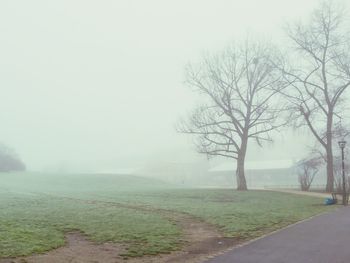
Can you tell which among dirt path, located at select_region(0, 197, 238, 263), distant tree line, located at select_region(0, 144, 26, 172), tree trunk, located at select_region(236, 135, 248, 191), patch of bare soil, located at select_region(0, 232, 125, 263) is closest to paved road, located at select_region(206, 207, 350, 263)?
dirt path, located at select_region(0, 197, 238, 263)

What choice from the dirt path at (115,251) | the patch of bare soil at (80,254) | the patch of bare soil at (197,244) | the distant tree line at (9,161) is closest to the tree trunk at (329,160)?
the patch of bare soil at (197,244)

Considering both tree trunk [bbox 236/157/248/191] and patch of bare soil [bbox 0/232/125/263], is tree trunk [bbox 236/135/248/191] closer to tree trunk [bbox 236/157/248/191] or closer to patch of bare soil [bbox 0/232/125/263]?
tree trunk [bbox 236/157/248/191]

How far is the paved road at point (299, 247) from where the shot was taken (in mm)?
9938

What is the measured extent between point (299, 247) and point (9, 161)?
230ft

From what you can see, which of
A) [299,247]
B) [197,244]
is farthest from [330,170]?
[299,247]

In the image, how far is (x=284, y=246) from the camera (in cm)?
1161

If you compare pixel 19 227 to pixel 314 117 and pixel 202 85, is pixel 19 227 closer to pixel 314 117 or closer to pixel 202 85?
pixel 202 85

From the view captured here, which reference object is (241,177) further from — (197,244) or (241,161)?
(197,244)

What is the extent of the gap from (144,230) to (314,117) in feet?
106

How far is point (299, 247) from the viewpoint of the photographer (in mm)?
11383

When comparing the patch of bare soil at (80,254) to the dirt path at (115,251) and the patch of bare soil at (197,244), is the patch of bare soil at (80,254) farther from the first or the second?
the patch of bare soil at (197,244)

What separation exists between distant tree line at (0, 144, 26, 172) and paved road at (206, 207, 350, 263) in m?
64.3

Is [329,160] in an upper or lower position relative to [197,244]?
upper

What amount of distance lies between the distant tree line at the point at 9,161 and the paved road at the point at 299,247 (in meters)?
64.3
